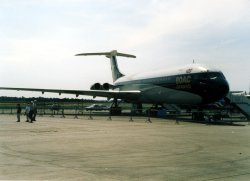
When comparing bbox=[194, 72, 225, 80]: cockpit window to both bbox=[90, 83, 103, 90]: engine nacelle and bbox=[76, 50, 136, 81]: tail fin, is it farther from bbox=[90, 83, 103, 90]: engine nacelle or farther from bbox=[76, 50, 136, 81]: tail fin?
bbox=[76, 50, 136, 81]: tail fin

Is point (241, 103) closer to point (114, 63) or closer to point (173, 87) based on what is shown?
point (173, 87)

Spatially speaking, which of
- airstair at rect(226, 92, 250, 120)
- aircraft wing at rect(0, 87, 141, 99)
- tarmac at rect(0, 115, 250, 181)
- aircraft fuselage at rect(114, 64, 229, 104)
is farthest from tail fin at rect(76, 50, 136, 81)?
tarmac at rect(0, 115, 250, 181)

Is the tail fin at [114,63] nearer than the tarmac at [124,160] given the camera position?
No

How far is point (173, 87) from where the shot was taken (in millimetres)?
32031

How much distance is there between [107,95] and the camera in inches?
1599

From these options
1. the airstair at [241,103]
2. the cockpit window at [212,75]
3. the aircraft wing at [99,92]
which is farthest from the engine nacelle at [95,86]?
the cockpit window at [212,75]

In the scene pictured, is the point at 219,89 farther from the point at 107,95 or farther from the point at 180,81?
the point at 107,95

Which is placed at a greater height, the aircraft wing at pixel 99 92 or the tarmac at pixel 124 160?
the aircraft wing at pixel 99 92

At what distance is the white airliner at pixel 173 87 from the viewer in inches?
1109

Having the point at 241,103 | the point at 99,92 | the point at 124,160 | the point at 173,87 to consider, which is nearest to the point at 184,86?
the point at 173,87

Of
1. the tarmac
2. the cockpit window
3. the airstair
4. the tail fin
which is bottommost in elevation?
the tarmac

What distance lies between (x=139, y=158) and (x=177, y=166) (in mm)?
1405

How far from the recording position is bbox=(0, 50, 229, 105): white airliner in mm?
28156

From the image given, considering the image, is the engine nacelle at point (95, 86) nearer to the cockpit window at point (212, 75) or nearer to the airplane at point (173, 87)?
the airplane at point (173, 87)
